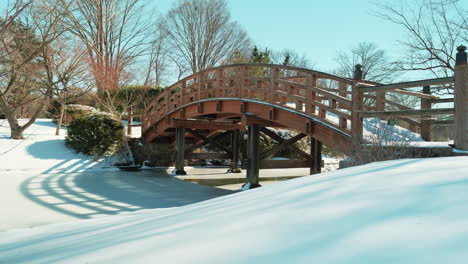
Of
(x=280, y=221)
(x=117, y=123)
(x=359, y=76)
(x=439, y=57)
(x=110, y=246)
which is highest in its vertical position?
(x=439, y=57)

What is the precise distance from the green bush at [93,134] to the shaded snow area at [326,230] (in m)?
12.8

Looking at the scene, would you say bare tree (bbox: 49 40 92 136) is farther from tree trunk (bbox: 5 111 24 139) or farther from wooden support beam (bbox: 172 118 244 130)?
wooden support beam (bbox: 172 118 244 130)

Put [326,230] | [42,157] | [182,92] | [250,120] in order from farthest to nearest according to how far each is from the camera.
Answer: [182,92] < [42,157] < [250,120] < [326,230]

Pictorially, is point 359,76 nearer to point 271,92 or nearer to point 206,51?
point 271,92

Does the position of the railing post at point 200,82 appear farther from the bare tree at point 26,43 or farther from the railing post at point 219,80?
the bare tree at point 26,43

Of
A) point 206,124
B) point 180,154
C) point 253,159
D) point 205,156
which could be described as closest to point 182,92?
point 206,124

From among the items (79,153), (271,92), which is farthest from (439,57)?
(79,153)

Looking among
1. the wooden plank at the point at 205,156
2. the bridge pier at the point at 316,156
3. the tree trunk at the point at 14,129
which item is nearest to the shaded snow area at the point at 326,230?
the bridge pier at the point at 316,156

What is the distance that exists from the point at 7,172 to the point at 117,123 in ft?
15.1

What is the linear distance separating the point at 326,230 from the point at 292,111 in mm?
7883

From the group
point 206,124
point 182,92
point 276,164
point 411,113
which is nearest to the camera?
point 411,113

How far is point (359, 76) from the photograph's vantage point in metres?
11.4

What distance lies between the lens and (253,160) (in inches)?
440

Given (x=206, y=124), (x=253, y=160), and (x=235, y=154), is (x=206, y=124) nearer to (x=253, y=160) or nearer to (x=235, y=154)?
(x=235, y=154)
